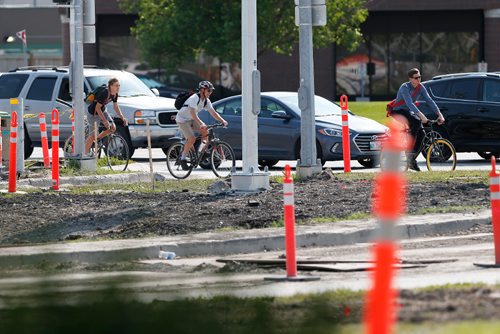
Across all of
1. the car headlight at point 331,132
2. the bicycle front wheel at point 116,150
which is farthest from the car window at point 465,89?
the bicycle front wheel at point 116,150

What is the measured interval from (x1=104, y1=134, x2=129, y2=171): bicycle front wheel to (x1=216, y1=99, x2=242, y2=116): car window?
242 centimetres

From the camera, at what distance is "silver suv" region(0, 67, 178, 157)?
85.7 feet

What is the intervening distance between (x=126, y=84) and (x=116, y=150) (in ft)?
15.6

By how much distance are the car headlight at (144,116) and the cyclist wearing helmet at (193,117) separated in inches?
188

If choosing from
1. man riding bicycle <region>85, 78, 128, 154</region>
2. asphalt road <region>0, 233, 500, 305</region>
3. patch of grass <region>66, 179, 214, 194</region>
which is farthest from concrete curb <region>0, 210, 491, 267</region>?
man riding bicycle <region>85, 78, 128, 154</region>

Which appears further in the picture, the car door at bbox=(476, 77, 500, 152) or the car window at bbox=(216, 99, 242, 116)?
the car window at bbox=(216, 99, 242, 116)

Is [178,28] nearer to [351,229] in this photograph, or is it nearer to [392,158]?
[351,229]

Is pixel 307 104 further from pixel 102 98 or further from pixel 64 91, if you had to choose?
pixel 64 91

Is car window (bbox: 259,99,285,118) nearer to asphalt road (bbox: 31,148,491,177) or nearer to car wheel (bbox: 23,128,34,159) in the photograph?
asphalt road (bbox: 31,148,491,177)

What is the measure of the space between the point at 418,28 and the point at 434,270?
1709 inches

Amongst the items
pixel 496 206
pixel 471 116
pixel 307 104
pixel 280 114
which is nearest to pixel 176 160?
pixel 280 114

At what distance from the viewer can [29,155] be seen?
2694 cm

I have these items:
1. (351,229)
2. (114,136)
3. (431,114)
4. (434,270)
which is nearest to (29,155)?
(114,136)

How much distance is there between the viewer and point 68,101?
88.4 feet
